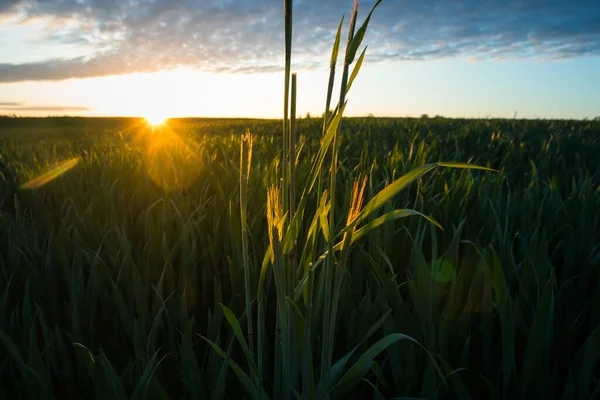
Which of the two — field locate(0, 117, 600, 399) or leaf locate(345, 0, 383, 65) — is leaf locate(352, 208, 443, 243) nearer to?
field locate(0, 117, 600, 399)

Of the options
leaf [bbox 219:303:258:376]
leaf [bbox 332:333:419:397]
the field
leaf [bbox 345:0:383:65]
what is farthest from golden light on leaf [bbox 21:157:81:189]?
leaf [bbox 345:0:383:65]

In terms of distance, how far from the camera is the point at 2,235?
1390 mm

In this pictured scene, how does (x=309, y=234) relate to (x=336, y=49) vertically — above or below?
below

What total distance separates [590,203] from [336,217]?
0.90m

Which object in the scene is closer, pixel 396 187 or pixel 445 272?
pixel 396 187

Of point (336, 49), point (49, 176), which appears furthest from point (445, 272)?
point (49, 176)

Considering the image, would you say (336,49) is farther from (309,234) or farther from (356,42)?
(309,234)

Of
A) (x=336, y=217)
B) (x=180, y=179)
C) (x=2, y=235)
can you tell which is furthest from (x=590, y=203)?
(x=2, y=235)

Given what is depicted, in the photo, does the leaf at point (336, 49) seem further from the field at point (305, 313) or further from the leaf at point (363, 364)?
the leaf at point (363, 364)

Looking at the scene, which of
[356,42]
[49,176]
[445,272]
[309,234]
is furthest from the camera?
[49,176]

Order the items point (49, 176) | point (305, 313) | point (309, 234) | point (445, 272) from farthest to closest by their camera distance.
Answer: point (49, 176) → point (445, 272) → point (305, 313) → point (309, 234)

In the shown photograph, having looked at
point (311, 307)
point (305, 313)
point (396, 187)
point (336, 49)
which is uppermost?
point (336, 49)

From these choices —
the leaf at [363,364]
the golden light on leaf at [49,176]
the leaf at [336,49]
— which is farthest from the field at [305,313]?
the golden light on leaf at [49,176]

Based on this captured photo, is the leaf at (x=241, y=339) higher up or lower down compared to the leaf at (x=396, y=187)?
lower down
